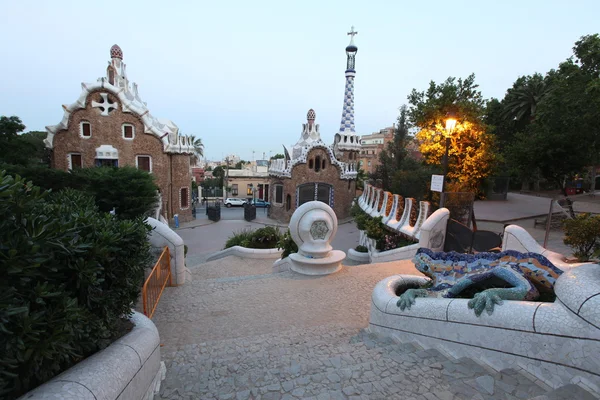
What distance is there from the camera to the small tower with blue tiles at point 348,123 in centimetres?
3064

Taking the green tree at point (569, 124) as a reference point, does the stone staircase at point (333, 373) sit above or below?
below

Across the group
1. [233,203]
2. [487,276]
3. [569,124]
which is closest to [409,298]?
[487,276]

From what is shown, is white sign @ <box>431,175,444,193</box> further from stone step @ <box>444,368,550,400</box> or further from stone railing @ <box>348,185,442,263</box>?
stone step @ <box>444,368,550,400</box>

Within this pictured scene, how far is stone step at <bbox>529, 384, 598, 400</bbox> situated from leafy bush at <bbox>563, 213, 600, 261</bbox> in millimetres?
5298

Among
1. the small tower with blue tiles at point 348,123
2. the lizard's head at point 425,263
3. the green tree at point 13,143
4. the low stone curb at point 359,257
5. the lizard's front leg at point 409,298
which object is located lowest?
the low stone curb at point 359,257

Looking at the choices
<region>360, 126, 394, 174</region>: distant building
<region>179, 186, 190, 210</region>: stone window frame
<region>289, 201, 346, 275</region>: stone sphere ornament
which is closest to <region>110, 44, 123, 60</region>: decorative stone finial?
<region>179, 186, 190, 210</region>: stone window frame

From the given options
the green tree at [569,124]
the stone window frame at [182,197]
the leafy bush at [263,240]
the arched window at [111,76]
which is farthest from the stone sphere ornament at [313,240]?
the arched window at [111,76]

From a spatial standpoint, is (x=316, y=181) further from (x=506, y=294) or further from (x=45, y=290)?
(x=45, y=290)

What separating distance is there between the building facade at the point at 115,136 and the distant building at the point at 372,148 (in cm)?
2666

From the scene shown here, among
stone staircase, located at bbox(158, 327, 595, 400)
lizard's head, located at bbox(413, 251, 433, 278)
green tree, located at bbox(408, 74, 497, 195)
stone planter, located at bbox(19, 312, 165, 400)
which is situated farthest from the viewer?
green tree, located at bbox(408, 74, 497, 195)

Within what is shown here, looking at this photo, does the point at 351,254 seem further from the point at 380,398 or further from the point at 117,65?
the point at 117,65

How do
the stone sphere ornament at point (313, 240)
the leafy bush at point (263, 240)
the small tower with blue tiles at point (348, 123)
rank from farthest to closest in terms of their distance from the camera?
the small tower with blue tiles at point (348, 123) < the leafy bush at point (263, 240) < the stone sphere ornament at point (313, 240)

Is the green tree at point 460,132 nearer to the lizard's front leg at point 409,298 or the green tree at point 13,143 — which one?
the lizard's front leg at point 409,298

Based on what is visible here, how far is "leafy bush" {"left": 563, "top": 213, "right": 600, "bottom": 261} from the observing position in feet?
22.6
